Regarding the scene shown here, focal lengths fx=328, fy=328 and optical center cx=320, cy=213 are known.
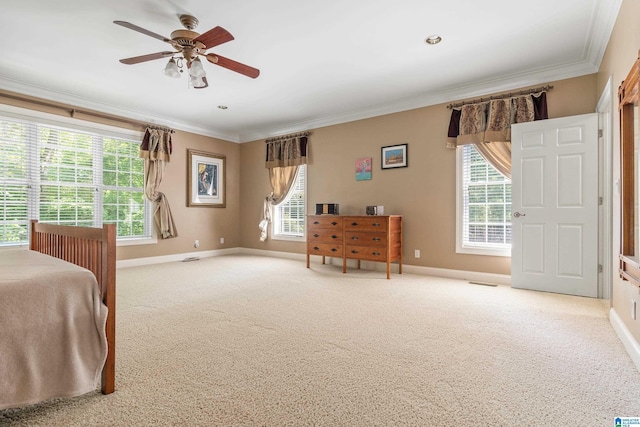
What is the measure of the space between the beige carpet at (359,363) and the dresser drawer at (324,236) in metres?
1.51

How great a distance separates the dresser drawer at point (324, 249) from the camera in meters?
5.05

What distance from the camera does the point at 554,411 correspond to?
1502 mm

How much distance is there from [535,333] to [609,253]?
1.61 metres

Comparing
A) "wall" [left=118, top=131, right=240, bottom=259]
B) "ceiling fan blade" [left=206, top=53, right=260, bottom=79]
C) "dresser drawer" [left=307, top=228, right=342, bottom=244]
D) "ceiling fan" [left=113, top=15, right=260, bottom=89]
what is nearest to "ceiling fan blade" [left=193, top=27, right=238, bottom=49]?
"ceiling fan" [left=113, top=15, right=260, bottom=89]

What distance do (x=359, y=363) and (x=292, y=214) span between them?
15.4ft

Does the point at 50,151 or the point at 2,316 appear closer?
the point at 2,316

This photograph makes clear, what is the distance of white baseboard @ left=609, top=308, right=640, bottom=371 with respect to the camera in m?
1.98

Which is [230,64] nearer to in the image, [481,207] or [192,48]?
[192,48]

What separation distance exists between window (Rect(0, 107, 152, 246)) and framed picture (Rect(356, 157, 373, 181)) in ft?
12.2

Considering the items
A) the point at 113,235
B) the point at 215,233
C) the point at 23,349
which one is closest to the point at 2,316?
the point at 23,349

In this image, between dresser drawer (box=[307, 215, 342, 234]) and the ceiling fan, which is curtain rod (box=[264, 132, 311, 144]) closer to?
dresser drawer (box=[307, 215, 342, 234])

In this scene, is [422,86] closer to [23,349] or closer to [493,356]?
[493,356]

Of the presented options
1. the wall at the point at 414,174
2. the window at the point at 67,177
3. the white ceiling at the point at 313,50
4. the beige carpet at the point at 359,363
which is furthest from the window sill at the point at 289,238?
the beige carpet at the point at 359,363

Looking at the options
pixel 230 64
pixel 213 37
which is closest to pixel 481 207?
pixel 230 64
